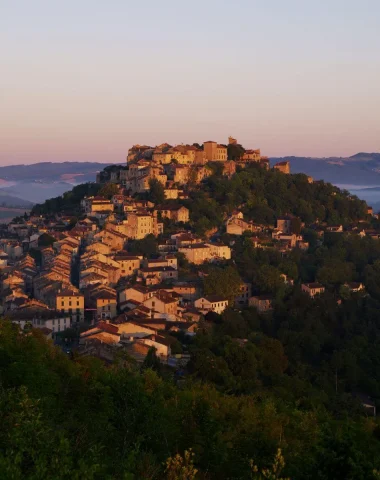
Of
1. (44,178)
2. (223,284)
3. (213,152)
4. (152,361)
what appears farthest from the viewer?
(44,178)

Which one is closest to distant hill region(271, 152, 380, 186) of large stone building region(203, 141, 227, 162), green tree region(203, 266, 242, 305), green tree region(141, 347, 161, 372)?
large stone building region(203, 141, 227, 162)

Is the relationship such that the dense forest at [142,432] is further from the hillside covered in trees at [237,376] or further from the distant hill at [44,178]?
the distant hill at [44,178]

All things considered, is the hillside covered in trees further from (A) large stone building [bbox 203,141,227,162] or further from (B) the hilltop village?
(A) large stone building [bbox 203,141,227,162]

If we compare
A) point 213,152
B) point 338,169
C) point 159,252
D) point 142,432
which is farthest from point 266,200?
point 338,169

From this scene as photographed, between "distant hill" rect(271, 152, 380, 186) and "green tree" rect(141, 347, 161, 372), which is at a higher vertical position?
"distant hill" rect(271, 152, 380, 186)

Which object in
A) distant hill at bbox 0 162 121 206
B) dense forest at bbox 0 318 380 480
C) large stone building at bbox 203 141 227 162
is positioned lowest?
distant hill at bbox 0 162 121 206

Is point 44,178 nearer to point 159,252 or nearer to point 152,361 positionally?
point 159,252

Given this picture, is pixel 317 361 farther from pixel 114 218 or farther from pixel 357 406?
pixel 114 218
